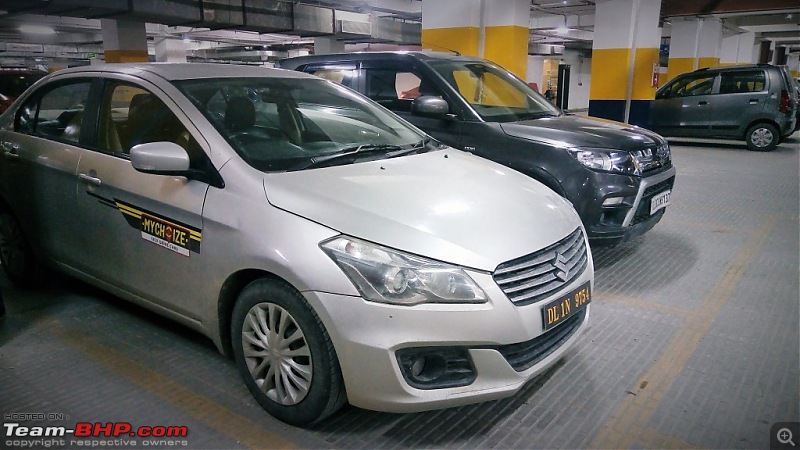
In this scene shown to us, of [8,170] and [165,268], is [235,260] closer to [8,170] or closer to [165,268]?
[165,268]

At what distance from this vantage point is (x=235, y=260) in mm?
2150

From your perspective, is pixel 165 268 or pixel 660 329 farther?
pixel 660 329

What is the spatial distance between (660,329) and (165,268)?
2.61 metres

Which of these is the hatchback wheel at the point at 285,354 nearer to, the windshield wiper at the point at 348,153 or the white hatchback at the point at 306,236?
the white hatchback at the point at 306,236

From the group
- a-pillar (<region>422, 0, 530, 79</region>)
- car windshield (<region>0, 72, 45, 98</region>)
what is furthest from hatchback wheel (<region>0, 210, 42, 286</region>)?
a-pillar (<region>422, 0, 530, 79</region>)

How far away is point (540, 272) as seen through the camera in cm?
212

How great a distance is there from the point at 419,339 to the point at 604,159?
246 centimetres

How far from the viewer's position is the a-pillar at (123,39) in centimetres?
1396

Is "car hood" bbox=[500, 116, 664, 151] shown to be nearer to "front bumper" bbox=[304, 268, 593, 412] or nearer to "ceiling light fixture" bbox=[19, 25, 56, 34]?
"front bumper" bbox=[304, 268, 593, 412]

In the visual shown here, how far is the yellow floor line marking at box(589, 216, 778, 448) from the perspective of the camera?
218cm

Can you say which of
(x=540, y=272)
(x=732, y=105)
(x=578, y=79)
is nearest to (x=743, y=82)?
(x=732, y=105)

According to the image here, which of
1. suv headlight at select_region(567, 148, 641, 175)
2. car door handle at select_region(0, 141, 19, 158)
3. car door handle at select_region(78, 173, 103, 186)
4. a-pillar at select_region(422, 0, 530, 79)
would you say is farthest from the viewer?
a-pillar at select_region(422, 0, 530, 79)

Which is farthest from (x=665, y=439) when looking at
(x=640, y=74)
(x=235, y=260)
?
(x=640, y=74)

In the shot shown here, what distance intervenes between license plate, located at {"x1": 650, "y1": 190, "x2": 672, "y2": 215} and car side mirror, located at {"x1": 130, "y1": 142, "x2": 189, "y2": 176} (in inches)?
126
